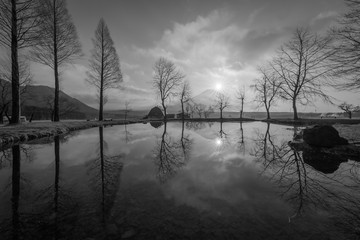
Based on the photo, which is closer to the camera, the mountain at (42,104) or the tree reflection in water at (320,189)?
the tree reflection in water at (320,189)

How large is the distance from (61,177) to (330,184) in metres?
5.83

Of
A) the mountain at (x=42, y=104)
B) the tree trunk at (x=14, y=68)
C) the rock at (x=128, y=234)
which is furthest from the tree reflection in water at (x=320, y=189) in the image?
the mountain at (x=42, y=104)

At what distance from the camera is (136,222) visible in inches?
90.0

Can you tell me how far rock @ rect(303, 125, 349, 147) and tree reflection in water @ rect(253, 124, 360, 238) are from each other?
194 centimetres

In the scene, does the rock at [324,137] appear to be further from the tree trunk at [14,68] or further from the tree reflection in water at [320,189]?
the tree trunk at [14,68]

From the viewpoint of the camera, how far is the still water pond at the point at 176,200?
83.7 inches

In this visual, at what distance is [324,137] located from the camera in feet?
23.5

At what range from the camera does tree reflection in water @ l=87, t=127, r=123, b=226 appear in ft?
8.72

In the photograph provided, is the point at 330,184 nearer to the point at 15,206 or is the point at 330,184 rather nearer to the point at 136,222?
the point at 136,222

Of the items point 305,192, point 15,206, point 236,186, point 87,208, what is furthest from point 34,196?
point 305,192

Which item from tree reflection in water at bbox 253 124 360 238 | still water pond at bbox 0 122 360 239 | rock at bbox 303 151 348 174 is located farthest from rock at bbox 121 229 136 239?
rock at bbox 303 151 348 174

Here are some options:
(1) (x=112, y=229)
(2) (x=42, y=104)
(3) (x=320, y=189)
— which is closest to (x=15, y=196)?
(1) (x=112, y=229)

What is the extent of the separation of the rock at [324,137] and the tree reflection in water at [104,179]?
778 cm

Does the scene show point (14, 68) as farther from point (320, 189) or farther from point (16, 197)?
point (320, 189)
